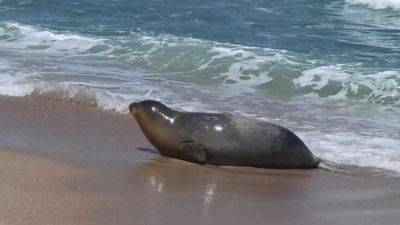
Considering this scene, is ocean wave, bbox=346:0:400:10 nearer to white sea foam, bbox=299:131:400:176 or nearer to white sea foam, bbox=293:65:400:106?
white sea foam, bbox=293:65:400:106

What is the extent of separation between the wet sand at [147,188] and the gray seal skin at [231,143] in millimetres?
92

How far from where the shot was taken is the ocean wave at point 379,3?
2066 centimetres

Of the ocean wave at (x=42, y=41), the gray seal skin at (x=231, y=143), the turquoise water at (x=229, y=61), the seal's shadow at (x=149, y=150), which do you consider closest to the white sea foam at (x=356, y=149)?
the turquoise water at (x=229, y=61)

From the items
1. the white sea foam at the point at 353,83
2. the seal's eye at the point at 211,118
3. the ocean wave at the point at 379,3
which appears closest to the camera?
the seal's eye at the point at 211,118

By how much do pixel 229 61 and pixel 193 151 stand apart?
17.8ft

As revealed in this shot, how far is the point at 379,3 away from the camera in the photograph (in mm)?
A: 20906

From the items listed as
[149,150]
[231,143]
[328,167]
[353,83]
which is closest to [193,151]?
[231,143]

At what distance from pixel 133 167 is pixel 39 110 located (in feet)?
7.60

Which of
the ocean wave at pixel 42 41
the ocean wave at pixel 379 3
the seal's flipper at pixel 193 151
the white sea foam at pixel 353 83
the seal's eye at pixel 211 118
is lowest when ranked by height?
the ocean wave at pixel 379 3

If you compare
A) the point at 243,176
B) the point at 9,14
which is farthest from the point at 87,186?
the point at 9,14

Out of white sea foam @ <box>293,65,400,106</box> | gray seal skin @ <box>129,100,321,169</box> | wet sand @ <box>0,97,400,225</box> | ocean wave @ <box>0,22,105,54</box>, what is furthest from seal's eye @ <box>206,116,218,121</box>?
ocean wave @ <box>0,22,105,54</box>

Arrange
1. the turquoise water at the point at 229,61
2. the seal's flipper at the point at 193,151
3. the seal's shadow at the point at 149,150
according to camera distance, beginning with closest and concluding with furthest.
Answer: the seal's flipper at the point at 193,151
the seal's shadow at the point at 149,150
the turquoise water at the point at 229,61

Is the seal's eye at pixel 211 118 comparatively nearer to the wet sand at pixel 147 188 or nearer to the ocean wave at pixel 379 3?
the wet sand at pixel 147 188

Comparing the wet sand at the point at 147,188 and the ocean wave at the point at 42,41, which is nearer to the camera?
the wet sand at the point at 147,188
